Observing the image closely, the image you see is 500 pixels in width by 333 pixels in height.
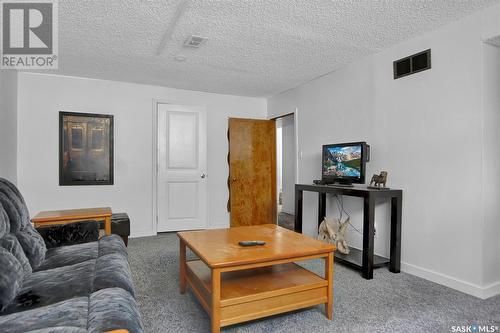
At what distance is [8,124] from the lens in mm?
3654

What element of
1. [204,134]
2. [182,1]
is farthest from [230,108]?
[182,1]

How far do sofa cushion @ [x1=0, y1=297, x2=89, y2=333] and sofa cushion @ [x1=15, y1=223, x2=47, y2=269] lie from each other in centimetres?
71

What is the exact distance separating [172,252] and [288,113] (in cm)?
286

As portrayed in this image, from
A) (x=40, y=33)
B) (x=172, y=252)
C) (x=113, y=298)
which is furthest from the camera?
(x=172, y=252)

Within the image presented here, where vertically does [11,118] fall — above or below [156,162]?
above

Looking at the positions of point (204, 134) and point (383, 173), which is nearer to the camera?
point (383, 173)

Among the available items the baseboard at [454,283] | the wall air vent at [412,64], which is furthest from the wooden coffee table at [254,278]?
the wall air vent at [412,64]

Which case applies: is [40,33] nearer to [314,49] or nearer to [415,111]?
[314,49]

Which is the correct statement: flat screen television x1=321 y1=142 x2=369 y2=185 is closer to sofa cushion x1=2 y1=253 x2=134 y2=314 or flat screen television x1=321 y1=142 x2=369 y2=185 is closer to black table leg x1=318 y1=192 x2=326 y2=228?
black table leg x1=318 y1=192 x2=326 y2=228

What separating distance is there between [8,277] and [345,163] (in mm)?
3151

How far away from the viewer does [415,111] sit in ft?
9.82

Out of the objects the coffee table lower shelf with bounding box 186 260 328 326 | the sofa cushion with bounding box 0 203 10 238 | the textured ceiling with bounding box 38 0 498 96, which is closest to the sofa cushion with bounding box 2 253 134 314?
the sofa cushion with bounding box 0 203 10 238

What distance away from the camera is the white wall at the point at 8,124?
11.3 ft

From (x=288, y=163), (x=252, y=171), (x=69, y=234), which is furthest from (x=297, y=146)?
(x=69, y=234)
